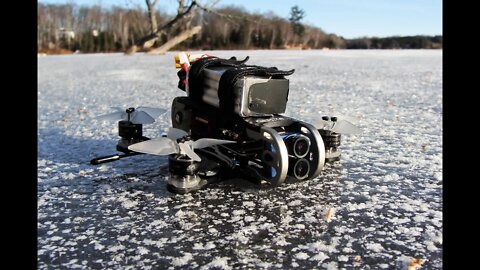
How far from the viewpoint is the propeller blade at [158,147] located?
2771 millimetres

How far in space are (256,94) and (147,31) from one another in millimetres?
22502

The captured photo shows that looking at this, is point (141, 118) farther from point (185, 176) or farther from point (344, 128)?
point (344, 128)

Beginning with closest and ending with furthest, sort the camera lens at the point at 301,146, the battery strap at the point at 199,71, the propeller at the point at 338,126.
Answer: the camera lens at the point at 301,146 → the battery strap at the point at 199,71 → the propeller at the point at 338,126

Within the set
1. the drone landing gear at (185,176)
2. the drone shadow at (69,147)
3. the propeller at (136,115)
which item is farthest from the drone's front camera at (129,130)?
the drone landing gear at (185,176)

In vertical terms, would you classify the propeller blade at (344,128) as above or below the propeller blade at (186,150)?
above

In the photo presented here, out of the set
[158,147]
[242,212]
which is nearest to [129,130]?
[158,147]

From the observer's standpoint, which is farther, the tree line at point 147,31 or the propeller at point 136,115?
the tree line at point 147,31

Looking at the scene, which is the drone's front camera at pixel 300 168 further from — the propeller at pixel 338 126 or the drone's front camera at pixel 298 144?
the propeller at pixel 338 126

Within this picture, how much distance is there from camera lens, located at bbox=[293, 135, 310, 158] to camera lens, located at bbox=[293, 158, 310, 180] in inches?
1.7

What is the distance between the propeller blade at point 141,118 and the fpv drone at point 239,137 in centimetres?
55

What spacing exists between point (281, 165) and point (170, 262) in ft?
3.28

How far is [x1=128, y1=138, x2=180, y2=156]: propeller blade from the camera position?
2771 millimetres

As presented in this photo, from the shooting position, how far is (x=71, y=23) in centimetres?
5281
